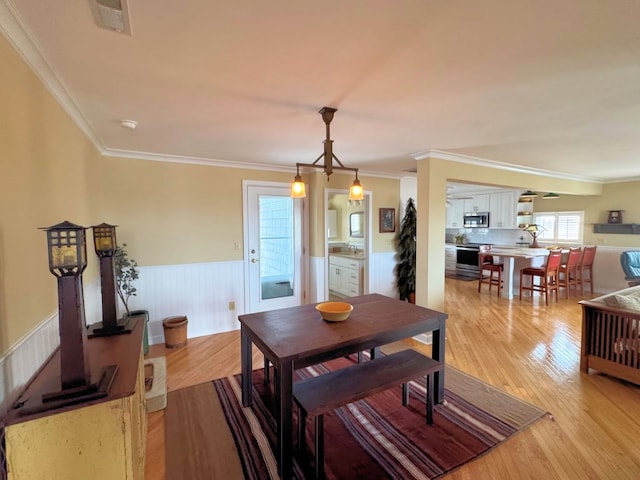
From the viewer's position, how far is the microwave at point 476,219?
7.16 m

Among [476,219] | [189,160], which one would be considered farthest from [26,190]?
[476,219]

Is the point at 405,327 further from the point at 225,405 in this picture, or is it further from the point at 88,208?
the point at 88,208

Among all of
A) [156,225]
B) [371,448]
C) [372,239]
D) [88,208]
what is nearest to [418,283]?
[372,239]

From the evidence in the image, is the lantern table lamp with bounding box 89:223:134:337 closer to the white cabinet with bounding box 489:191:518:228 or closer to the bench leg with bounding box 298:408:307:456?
the bench leg with bounding box 298:408:307:456

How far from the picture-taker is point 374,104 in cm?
207

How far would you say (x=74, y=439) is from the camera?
116 cm

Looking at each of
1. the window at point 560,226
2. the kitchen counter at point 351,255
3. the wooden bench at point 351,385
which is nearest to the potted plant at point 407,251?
the kitchen counter at point 351,255

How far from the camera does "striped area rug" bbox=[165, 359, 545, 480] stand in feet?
5.87

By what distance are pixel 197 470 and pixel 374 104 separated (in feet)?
8.48

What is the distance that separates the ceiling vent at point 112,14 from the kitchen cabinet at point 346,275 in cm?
435

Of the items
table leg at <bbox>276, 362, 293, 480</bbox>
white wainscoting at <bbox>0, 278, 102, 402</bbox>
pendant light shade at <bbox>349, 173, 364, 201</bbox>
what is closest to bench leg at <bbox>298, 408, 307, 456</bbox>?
table leg at <bbox>276, 362, 293, 480</bbox>

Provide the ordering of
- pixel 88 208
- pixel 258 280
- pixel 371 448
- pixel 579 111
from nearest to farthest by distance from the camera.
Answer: pixel 371 448 → pixel 579 111 → pixel 88 208 → pixel 258 280

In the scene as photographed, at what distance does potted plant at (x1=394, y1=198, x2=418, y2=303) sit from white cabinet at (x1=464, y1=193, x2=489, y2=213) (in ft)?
10.5

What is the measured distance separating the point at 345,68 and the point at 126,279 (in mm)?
3208
